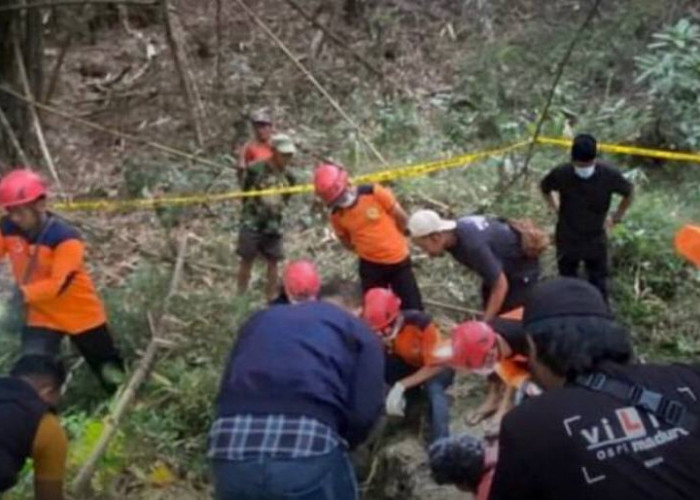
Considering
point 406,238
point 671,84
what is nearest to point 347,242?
point 406,238

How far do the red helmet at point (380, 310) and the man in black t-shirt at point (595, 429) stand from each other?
3.97 meters

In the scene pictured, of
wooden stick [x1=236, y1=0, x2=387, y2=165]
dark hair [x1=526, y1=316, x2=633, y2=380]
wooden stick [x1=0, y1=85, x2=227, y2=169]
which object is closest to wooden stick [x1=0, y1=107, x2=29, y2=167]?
wooden stick [x1=0, y1=85, x2=227, y2=169]

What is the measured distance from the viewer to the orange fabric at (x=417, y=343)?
7469 mm

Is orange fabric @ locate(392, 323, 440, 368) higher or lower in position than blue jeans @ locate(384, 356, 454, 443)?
higher

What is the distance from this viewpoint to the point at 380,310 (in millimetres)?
7379

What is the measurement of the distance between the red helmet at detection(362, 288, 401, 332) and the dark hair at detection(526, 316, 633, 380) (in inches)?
155

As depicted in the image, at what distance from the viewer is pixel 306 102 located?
14297 mm

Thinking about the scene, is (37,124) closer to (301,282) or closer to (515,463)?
(301,282)

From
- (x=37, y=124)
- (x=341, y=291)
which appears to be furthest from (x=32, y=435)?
(x=37, y=124)

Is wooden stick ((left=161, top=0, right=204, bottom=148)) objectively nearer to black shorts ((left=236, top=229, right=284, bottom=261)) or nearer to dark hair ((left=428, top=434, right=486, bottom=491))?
black shorts ((left=236, top=229, right=284, bottom=261))

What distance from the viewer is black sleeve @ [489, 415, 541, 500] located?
130 inches

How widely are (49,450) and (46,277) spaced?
259 cm

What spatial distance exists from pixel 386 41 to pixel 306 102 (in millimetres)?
1638

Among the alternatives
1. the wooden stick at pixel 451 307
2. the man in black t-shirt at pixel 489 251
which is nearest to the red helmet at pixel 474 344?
the man in black t-shirt at pixel 489 251
